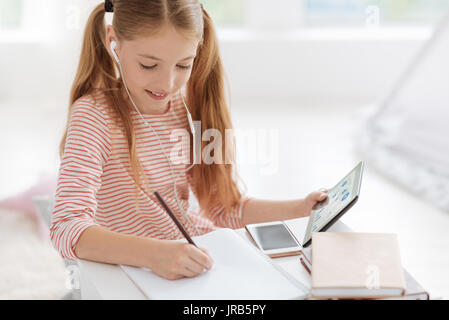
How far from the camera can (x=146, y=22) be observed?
88 cm

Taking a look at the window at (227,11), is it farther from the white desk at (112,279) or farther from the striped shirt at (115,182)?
the white desk at (112,279)

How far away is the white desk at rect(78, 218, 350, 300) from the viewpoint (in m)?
0.70

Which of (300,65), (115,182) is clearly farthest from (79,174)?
(300,65)

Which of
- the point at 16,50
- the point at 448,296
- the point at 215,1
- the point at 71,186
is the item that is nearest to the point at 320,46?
the point at 215,1

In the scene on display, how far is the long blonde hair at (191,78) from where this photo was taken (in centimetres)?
89

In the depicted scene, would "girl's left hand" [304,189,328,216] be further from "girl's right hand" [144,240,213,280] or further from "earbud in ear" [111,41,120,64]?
"earbud in ear" [111,41,120,64]

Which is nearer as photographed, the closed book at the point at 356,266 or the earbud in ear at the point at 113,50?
the closed book at the point at 356,266

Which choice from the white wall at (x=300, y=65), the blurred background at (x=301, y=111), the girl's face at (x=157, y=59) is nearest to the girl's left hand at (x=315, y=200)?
the girl's face at (x=157, y=59)

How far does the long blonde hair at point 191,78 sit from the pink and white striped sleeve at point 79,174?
0.16 ft

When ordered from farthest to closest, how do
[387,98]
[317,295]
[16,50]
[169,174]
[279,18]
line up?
[279,18], [16,50], [387,98], [169,174], [317,295]

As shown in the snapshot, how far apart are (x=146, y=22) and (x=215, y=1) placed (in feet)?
7.80

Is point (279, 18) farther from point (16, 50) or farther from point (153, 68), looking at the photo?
point (153, 68)

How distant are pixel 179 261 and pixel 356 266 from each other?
210mm

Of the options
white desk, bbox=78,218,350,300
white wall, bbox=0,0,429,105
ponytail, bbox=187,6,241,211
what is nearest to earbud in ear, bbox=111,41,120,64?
ponytail, bbox=187,6,241,211
